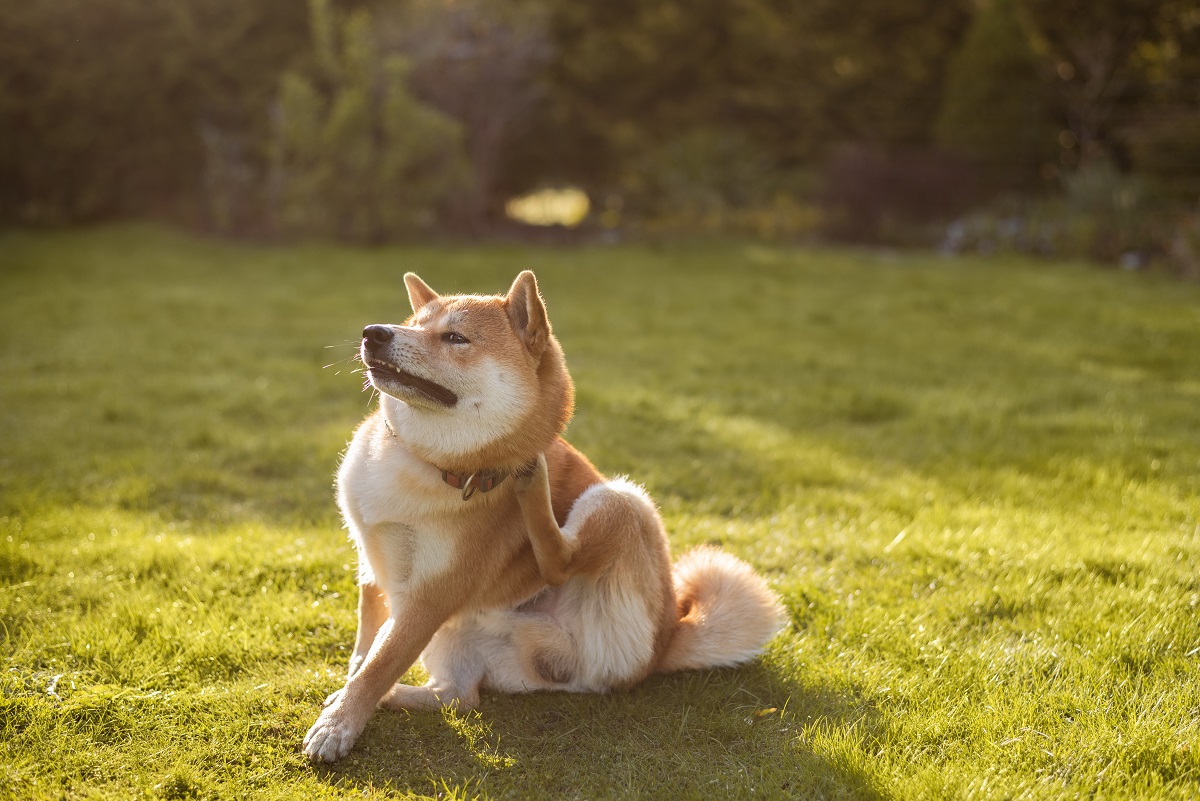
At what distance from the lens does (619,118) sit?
17.6m

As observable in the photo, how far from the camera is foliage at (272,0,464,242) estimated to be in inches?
521

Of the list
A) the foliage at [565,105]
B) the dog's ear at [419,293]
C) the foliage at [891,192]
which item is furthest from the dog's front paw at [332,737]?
the foliage at [891,192]

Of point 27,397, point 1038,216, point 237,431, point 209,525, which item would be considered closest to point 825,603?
point 209,525

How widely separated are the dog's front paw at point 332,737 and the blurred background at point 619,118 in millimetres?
11647

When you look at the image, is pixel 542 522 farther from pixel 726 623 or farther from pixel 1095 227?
pixel 1095 227

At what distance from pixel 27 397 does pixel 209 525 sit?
2868 millimetres

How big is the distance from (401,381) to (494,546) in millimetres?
642

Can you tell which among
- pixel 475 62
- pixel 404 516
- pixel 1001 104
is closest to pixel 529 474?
pixel 404 516

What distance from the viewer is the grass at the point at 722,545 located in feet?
8.98

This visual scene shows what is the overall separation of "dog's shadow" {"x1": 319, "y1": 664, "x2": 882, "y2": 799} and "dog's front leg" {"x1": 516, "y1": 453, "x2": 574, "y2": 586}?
0.50 meters

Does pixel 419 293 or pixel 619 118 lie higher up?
pixel 619 118

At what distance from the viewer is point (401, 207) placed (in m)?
13.7

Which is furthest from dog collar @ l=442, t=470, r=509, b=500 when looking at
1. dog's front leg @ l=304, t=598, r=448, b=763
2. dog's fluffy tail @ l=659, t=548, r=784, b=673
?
dog's fluffy tail @ l=659, t=548, r=784, b=673

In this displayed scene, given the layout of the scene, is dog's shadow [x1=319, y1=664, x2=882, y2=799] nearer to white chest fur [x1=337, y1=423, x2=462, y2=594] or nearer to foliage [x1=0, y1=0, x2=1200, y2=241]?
white chest fur [x1=337, y1=423, x2=462, y2=594]
